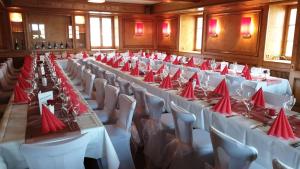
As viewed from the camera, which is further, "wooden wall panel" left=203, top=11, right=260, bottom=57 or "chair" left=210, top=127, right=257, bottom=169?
"wooden wall panel" left=203, top=11, right=260, bottom=57

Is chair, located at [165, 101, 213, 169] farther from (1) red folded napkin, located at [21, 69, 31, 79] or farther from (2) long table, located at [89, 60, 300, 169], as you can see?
(1) red folded napkin, located at [21, 69, 31, 79]

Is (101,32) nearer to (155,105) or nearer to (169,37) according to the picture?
(169,37)

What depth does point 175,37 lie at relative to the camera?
1213cm

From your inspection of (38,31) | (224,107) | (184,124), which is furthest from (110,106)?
(38,31)

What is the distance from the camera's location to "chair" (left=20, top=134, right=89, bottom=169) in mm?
1862

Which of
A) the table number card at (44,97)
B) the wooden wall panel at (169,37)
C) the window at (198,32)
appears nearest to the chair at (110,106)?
the table number card at (44,97)

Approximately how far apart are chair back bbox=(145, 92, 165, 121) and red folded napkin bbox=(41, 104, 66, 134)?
1393mm

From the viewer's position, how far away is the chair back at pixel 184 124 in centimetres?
270

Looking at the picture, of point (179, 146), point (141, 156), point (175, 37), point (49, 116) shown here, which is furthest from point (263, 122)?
point (175, 37)

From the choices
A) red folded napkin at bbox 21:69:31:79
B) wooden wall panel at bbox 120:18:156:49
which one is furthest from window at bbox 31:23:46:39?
red folded napkin at bbox 21:69:31:79

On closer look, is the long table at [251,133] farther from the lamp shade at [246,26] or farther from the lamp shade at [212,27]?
the lamp shade at [212,27]

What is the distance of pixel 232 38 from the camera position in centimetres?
901

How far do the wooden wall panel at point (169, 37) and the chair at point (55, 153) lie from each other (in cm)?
1046

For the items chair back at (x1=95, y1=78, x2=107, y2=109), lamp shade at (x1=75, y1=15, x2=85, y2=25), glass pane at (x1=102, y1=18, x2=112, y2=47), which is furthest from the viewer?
glass pane at (x1=102, y1=18, x2=112, y2=47)
